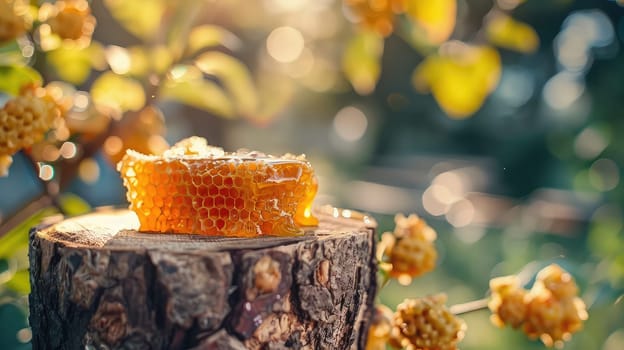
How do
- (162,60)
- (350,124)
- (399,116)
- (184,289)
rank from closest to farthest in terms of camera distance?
(184,289) < (162,60) < (399,116) < (350,124)

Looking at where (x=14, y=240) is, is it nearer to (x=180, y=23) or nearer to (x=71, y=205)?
(x=71, y=205)

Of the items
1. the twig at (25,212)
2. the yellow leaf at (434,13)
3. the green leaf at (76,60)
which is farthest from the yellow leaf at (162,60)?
the yellow leaf at (434,13)

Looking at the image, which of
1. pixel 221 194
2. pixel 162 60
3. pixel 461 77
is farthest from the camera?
pixel 461 77

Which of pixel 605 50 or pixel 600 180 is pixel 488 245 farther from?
pixel 605 50

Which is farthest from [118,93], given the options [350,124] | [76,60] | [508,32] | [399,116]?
[350,124]

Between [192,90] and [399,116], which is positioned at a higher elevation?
[192,90]

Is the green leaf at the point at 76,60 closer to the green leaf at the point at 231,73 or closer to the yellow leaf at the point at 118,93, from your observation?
the yellow leaf at the point at 118,93
